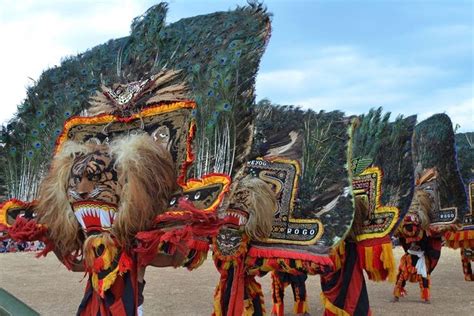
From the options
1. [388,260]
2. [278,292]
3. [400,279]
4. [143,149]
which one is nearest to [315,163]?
[388,260]

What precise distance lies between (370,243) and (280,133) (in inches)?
62.6

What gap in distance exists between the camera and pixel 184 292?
1062cm

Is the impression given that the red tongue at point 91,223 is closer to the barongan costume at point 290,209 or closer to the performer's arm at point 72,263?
the performer's arm at point 72,263

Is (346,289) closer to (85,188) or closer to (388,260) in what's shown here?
(388,260)

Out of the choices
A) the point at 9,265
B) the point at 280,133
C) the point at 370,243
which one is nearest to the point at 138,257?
the point at 280,133

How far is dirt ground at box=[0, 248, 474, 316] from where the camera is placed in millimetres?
8922

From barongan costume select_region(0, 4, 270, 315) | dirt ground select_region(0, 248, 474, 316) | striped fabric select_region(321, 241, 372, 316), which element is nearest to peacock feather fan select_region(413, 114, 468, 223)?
dirt ground select_region(0, 248, 474, 316)

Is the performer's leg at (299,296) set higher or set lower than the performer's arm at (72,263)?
lower

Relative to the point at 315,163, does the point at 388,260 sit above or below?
below

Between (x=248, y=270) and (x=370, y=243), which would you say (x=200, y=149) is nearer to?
(x=248, y=270)

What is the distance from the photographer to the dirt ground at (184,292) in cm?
892

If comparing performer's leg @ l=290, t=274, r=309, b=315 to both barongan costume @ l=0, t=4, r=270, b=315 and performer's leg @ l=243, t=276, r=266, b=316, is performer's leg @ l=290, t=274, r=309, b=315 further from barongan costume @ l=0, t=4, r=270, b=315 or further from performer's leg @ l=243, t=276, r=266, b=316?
barongan costume @ l=0, t=4, r=270, b=315

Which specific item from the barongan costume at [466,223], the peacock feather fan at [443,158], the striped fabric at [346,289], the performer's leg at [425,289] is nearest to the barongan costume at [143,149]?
the striped fabric at [346,289]

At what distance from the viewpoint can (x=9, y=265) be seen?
15195 millimetres
